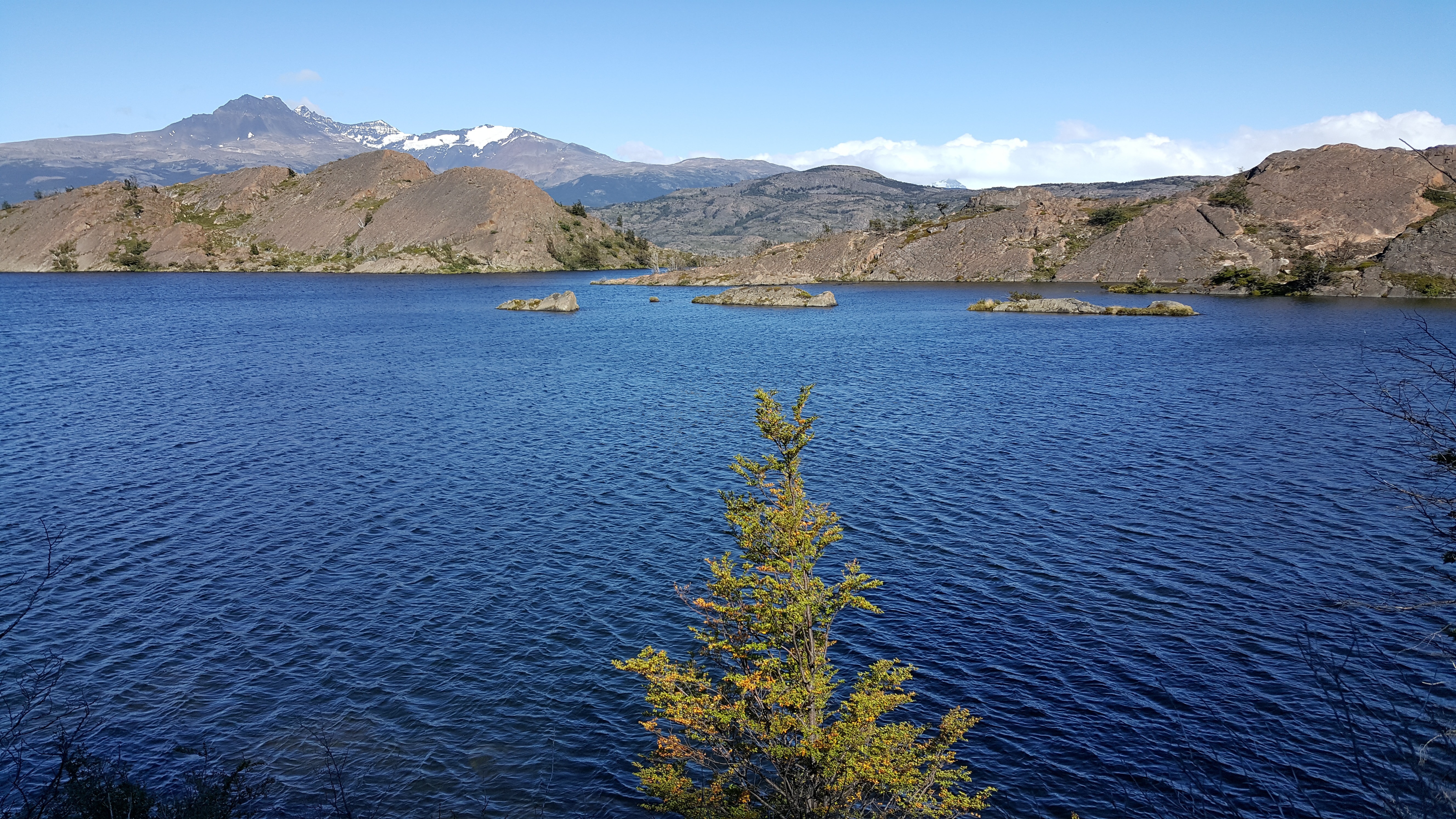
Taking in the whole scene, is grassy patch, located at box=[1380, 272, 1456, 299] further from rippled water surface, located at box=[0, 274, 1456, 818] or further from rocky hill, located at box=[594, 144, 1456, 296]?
rippled water surface, located at box=[0, 274, 1456, 818]

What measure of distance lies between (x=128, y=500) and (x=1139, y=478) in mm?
53478

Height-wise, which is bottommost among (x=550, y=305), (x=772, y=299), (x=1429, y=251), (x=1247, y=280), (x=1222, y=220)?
(x=550, y=305)

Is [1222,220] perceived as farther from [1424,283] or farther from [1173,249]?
[1424,283]

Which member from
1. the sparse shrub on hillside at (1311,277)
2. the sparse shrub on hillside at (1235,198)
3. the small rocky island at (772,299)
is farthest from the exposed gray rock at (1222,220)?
the small rocky island at (772,299)

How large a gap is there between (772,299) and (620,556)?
455ft

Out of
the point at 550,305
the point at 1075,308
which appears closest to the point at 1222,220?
the point at 1075,308

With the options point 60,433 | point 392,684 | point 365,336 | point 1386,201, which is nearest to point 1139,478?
point 392,684

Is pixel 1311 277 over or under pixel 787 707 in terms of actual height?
over

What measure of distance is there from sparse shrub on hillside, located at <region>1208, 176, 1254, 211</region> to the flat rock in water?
472 feet

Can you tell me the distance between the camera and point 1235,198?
185375 millimetres

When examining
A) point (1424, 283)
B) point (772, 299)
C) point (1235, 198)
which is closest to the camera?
point (1424, 283)

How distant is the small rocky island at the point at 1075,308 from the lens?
13338cm

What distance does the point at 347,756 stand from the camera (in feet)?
75.7

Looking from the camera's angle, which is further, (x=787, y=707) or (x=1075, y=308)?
(x=1075, y=308)
